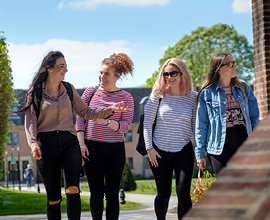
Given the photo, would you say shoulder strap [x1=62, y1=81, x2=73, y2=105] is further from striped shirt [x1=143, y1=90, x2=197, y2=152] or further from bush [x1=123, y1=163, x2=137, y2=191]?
bush [x1=123, y1=163, x2=137, y2=191]

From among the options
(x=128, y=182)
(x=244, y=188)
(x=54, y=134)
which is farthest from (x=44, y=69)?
(x=128, y=182)

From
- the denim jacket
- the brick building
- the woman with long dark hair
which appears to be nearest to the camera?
the brick building

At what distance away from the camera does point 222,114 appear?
5.28 m

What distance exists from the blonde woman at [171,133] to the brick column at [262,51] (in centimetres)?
209

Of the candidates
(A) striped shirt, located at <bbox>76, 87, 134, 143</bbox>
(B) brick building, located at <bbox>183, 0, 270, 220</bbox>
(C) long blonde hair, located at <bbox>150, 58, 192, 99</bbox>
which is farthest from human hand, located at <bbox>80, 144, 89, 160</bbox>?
(B) brick building, located at <bbox>183, 0, 270, 220</bbox>

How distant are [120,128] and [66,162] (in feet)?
3.07

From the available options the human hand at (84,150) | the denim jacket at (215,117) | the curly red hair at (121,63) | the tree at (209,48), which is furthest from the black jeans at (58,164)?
the tree at (209,48)

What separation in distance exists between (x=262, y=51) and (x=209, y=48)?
4239 cm

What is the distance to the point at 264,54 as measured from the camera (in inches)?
296

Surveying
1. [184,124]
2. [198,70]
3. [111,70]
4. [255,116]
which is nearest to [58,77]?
[111,70]

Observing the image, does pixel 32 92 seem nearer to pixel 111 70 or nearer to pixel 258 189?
Result: pixel 111 70

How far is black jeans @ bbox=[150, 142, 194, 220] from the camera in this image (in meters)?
5.48

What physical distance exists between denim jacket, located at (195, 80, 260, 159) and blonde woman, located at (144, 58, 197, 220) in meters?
0.28

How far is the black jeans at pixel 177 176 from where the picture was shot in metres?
5.48
